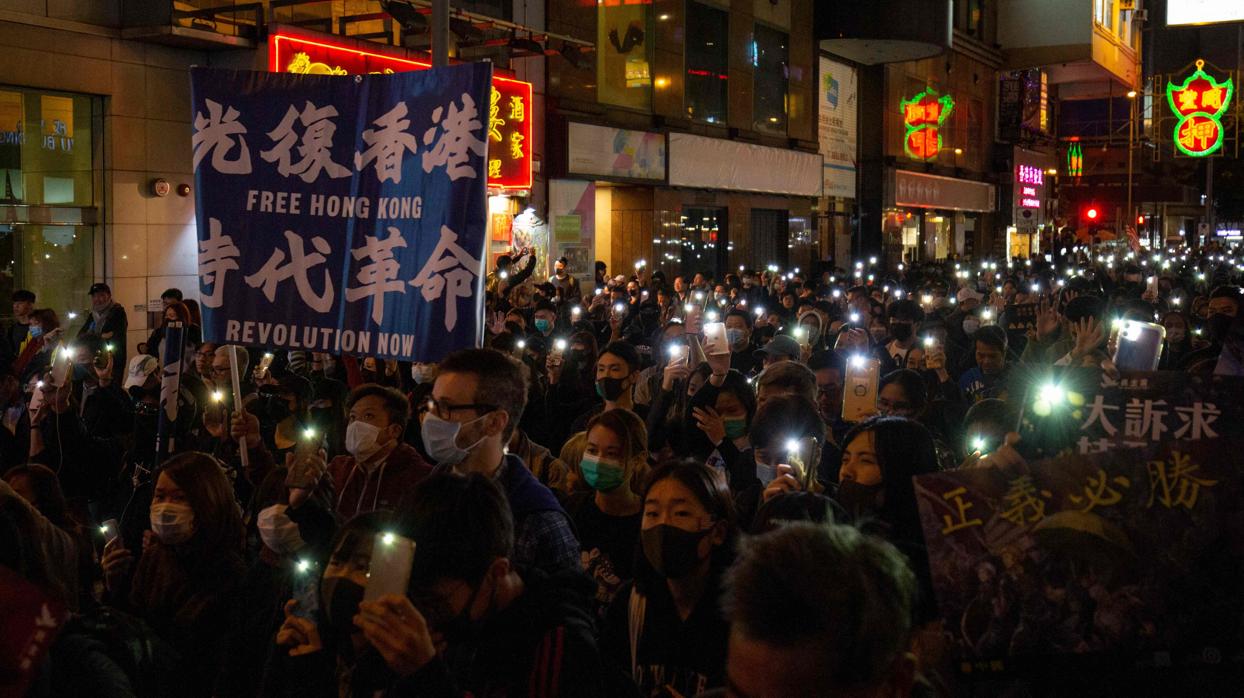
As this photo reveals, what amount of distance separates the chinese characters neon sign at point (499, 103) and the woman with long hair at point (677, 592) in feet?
48.0

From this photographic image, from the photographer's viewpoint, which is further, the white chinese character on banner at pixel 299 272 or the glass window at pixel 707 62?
the glass window at pixel 707 62

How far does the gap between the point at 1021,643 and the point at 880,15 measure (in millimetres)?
32671

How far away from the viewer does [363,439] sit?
199 inches

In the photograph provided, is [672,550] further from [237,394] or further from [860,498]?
[237,394]

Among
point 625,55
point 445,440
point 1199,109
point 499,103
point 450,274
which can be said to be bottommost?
point 445,440

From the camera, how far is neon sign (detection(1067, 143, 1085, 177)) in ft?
179

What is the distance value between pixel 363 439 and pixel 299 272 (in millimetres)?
1051

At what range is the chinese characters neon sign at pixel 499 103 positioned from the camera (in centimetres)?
1736

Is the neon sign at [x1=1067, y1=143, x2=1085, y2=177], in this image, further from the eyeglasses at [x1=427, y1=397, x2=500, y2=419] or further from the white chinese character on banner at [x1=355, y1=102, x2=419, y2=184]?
the eyeglasses at [x1=427, y1=397, x2=500, y2=419]

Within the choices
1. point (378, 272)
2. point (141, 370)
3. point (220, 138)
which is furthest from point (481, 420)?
point (141, 370)

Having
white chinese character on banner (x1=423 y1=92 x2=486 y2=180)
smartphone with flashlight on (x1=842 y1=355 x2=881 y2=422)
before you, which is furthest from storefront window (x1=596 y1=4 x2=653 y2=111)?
white chinese character on banner (x1=423 y1=92 x2=486 y2=180)

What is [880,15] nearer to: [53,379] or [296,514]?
[53,379]

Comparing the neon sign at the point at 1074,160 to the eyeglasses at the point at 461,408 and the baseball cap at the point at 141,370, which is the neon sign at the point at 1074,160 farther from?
the eyeglasses at the point at 461,408

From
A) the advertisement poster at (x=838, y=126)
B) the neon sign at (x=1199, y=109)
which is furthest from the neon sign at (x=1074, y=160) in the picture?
the neon sign at (x=1199, y=109)
